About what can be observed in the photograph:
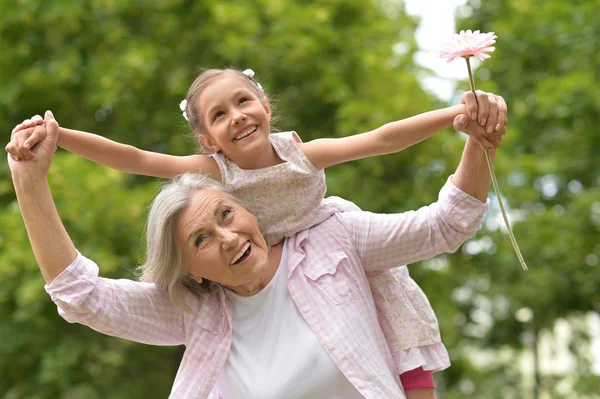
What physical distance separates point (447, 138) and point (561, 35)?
241 centimetres

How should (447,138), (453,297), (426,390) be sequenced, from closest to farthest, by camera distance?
(426,390) → (447,138) → (453,297)

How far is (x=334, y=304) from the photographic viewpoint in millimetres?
2588

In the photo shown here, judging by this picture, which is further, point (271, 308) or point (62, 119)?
point (62, 119)

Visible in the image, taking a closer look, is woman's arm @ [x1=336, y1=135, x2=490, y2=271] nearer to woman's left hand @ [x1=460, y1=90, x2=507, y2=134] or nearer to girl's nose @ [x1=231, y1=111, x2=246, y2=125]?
woman's left hand @ [x1=460, y1=90, x2=507, y2=134]

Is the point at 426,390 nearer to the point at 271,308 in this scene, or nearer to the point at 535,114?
the point at 271,308

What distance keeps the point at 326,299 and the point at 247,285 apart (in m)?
0.23

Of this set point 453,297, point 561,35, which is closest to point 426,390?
point 453,297

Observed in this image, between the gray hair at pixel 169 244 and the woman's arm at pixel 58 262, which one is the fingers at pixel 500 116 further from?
the woman's arm at pixel 58 262

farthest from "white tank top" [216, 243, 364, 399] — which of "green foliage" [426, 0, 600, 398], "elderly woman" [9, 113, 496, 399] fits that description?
"green foliage" [426, 0, 600, 398]

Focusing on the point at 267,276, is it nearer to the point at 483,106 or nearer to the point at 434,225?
the point at 434,225

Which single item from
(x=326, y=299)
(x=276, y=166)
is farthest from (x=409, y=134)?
(x=326, y=299)

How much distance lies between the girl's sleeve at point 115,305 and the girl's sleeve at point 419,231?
58cm

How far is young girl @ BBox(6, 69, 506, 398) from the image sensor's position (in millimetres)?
2625

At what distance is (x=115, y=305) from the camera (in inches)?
100
